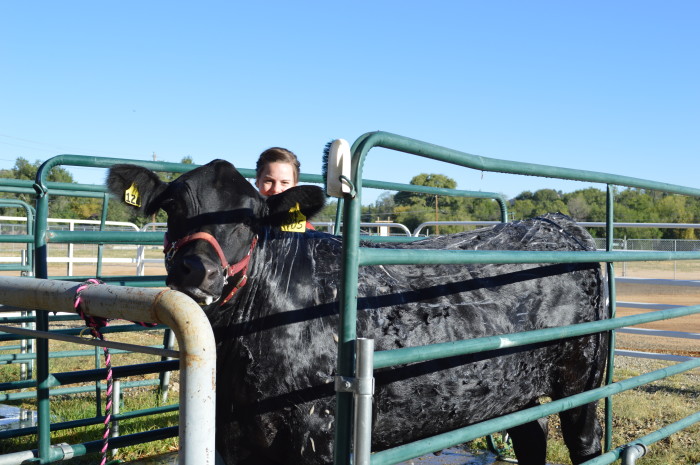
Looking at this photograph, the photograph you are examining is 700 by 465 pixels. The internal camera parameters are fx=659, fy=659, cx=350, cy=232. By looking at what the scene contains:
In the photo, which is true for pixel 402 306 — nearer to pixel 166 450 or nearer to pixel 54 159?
pixel 54 159

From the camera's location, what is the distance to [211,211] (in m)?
2.88

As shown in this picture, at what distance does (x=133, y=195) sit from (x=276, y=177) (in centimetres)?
129

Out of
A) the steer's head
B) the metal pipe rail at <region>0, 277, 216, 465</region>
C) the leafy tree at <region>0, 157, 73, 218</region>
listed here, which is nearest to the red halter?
the steer's head

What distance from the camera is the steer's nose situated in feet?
8.47

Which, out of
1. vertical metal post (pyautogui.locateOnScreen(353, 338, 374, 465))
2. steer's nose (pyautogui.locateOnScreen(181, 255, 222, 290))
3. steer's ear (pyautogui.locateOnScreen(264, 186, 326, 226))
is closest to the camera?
vertical metal post (pyautogui.locateOnScreen(353, 338, 374, 465))

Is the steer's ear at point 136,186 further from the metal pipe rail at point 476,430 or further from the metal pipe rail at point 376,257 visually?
the metal pipe rail at point 476,430

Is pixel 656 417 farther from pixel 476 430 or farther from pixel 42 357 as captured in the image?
pixel 42 357

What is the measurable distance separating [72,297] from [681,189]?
3.32 meters

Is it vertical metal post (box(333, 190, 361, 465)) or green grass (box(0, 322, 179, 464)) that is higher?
vertical metal post (box(333, 190, 361, 465))

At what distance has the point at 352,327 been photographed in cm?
179

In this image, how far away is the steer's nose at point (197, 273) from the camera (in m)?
2.58

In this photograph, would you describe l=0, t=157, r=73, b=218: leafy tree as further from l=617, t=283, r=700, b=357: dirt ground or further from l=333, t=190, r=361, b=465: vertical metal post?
l=333, t=190, r=361, b=465: vertical metal post

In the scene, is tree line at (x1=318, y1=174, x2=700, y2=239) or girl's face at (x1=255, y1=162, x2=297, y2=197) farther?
tree line at (x1=318, y1=174, x2=700, y2=239)

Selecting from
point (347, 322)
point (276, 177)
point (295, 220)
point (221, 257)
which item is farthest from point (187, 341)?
point (276, 177)
